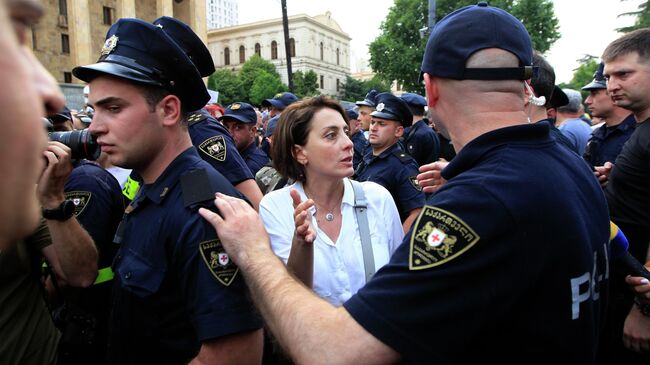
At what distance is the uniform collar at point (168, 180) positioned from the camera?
2.05 m

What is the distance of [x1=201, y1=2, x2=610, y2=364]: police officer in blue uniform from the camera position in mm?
1297

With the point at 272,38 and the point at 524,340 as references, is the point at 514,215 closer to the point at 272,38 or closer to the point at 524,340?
the point at 524,340

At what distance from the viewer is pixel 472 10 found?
5.54ft

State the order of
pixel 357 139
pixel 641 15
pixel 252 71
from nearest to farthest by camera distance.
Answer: pixel 357 139 < pixel 641 15 < pixel 252 71

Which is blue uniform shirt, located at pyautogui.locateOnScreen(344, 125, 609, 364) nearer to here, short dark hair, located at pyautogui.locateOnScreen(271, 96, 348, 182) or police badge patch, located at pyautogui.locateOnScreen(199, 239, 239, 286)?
police badge patch, located at pyautogui.locateOnScreen(199, 239, 239, 286)

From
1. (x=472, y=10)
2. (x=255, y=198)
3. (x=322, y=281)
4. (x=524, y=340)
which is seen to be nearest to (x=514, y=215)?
(x=524, y=340)

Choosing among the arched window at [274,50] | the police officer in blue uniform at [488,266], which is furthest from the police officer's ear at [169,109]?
the arched window at [274,50]

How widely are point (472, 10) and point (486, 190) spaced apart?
0.74 metres

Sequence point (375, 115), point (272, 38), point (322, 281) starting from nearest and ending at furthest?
point (322, 281)
point (375, 115)
point (272, 38)

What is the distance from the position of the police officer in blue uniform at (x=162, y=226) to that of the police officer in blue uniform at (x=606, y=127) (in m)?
4.13

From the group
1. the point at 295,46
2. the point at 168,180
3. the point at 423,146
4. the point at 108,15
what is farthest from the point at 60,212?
the point at 295,46

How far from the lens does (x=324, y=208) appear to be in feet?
10.2

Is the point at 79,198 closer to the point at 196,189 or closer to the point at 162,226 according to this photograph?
the point at 162,226

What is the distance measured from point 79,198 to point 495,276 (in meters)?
2.39
